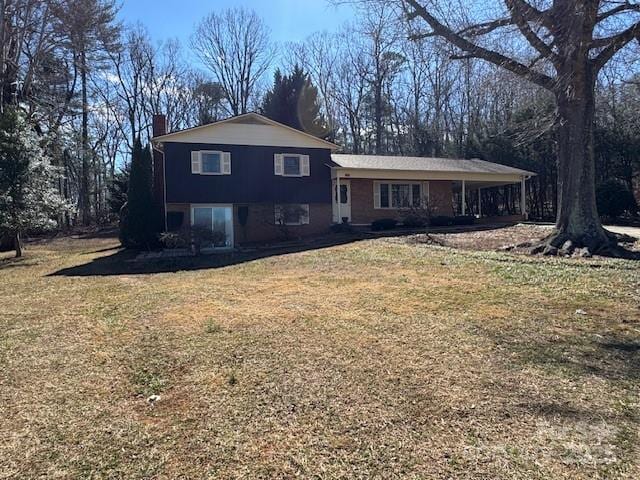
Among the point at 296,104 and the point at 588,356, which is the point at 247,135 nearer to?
the point at 296,104

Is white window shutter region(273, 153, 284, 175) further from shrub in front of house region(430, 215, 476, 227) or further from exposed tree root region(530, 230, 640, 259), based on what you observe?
exposed tree root region(530, 230, 640, 259)

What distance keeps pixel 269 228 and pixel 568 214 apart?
39.4ft

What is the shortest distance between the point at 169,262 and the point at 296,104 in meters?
22.6

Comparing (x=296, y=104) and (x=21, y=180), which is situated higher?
(x=296, y=104)

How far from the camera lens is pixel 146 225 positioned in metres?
18.2

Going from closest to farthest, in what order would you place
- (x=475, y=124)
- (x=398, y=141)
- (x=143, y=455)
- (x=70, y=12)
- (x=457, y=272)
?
(x=143, y=455)
(x=457, y=272)
(x=70, y=12)
(x=475, y=124)
(x=398, y=141)

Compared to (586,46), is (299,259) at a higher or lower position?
lower

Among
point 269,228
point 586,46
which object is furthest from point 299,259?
point 586,46

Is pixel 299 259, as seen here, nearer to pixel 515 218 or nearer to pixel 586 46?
pixel 586 46

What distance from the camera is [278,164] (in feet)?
67.1

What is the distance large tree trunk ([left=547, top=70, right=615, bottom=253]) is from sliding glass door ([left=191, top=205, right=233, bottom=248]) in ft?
40.6

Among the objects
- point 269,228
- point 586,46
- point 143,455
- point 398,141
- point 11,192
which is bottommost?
point 143,455

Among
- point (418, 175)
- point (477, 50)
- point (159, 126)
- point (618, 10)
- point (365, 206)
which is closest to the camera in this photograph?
point (618, 10)

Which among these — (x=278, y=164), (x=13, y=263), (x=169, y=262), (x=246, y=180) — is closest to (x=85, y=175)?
(x=13, y=263)
